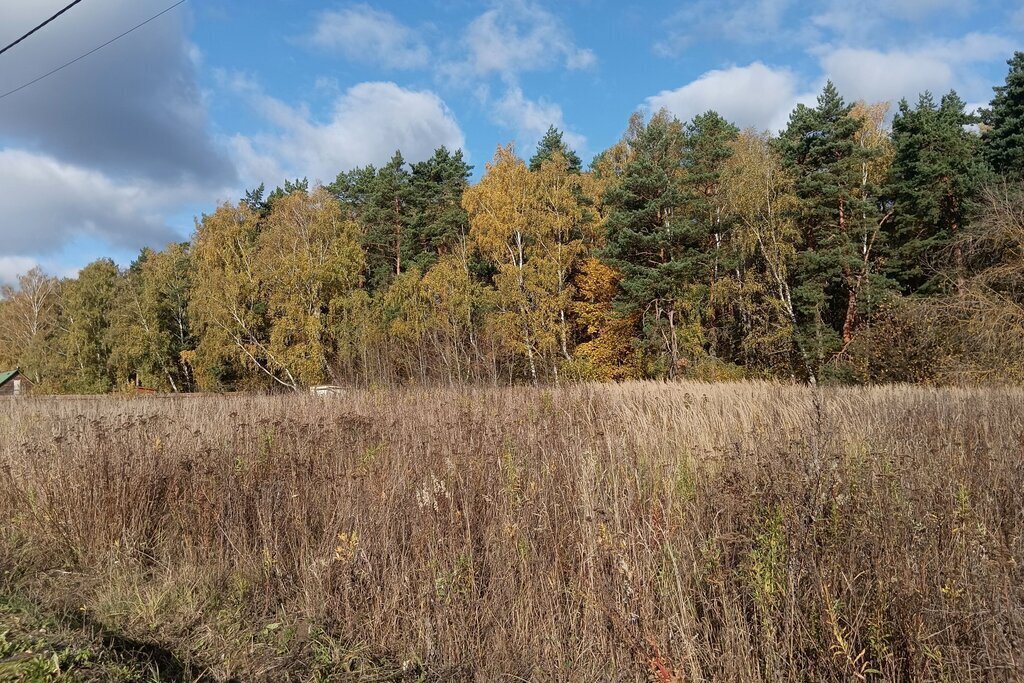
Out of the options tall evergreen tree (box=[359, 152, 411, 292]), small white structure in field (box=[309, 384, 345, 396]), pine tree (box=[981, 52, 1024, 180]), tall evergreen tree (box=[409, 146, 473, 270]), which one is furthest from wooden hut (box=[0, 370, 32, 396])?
pine tree (box=[981, 52, 1024, 180])

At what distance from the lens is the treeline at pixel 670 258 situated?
1931cm

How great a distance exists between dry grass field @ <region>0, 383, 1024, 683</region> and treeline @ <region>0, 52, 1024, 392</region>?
9.45 meters

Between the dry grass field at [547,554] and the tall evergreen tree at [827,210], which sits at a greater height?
the tall evergreen tree at [827,210]

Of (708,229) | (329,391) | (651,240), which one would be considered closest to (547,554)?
(329,391)

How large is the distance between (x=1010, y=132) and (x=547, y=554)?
2832cm

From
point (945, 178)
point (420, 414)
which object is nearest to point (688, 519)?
point (420, 414)

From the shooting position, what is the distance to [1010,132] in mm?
22828

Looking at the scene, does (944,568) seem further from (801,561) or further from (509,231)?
(509,231)

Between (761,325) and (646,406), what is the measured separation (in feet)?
68.0

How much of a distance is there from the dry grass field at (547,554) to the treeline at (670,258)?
9.45 metres

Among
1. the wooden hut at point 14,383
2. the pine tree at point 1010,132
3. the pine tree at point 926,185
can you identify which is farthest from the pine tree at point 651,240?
the wooden hut at point 14,383

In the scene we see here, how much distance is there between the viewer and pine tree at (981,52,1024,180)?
21875 millimetres

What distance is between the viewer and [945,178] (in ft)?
81.1

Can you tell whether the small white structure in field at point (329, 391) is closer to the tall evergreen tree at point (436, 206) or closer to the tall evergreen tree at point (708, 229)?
the tall evergreen tree at point (708, 229)
